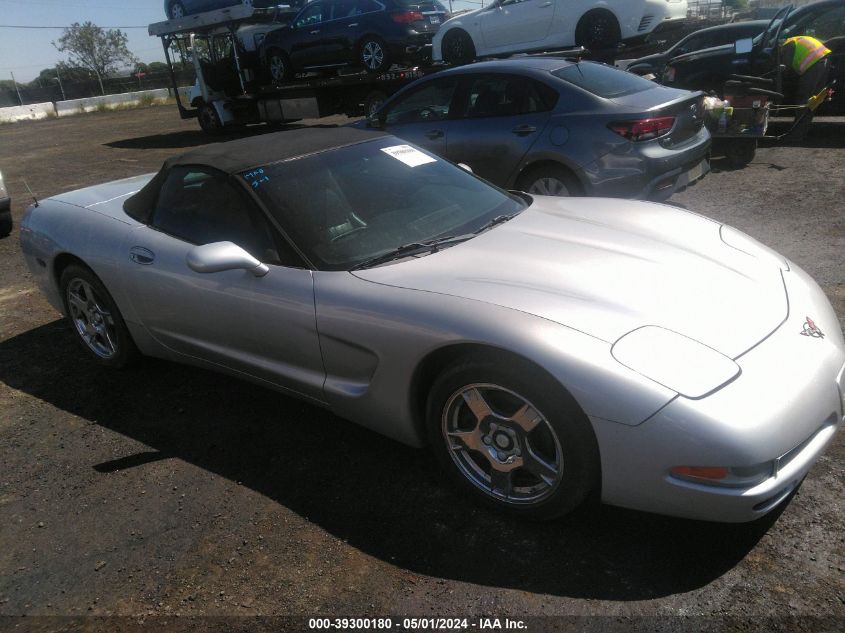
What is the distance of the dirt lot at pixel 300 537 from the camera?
231 centimetres

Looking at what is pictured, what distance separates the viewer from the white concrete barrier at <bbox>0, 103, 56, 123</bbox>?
28.7 m

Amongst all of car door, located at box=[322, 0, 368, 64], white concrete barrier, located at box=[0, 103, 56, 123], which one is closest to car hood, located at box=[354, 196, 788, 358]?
car door, located at box=[322, 0, 368, 64]

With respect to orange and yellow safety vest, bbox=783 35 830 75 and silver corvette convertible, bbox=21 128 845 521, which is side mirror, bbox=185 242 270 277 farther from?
orange and yellow safety vest, bbox=783 35 830 75

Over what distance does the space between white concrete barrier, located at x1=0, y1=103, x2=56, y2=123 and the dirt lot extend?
29.9 m

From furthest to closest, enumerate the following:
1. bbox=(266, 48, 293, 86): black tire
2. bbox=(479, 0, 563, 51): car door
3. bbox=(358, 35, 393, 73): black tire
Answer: bbox=(266, 48, 293, 86): black tire < bbox=(358, 35, 393, 73): black tire < bbox=(479, 0, 563, 51): car door

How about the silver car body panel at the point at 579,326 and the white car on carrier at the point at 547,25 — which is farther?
the white car on carrier at the point at 547,25

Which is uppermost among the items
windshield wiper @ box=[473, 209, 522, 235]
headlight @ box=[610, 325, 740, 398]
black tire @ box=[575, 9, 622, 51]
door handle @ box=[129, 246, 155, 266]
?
black tire @ box=[575, 9, 622, 51]

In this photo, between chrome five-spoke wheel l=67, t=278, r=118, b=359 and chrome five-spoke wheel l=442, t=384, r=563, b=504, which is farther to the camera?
chrome five-spoke wheel l=67, t=278, r=118, b=359

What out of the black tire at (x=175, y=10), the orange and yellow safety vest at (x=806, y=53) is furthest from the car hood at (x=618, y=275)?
the black tire at (x=175, y=10)

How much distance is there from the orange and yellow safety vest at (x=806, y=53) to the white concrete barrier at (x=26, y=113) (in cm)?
2967

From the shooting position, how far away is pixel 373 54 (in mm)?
13867

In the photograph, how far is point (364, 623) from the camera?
7.55ft

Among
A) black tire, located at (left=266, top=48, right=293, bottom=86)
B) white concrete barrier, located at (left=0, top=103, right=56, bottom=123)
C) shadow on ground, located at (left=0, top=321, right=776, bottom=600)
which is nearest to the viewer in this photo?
A: shadow on ground, located at (left=0, top=321, right=776, bottom=600)

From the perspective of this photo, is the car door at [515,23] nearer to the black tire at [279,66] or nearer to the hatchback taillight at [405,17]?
the hatchback taillight at [405,17]
